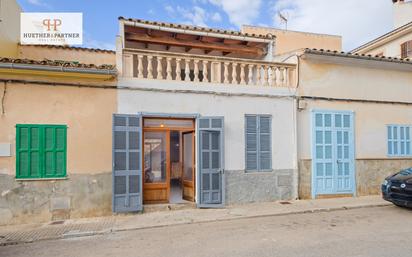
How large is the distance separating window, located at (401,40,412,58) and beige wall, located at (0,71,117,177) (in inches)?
631

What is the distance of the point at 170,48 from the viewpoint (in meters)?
10.8

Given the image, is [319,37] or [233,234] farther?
[319,37]

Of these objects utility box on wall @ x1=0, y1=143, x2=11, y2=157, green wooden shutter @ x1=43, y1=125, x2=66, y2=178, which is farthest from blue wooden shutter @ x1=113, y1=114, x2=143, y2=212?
utility box on wall @ x1=0, y1=143, x2=11, y2=157

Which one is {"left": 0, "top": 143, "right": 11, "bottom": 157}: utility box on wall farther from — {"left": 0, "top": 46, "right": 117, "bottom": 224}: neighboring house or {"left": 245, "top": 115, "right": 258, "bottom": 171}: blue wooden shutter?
{"left": 245, "top": 115, "right": 258, "bottom": 171}: blue wooden shutter

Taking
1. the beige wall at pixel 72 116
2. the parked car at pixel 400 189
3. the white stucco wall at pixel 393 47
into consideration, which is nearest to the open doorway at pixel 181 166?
the beige wall at pixel 72 116

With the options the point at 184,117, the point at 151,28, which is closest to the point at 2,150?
the point at 184,117

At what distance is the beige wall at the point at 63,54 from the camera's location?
1070 cm

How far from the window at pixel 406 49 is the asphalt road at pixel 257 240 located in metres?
12.5

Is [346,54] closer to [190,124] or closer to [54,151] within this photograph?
[190,124]

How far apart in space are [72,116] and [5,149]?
167cm

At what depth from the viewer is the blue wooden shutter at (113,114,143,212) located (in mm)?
8016

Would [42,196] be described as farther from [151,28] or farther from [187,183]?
[151,28]

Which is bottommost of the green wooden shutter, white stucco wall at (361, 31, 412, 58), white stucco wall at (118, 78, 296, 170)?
the green wooden shutter

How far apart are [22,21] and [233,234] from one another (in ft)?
36.3
